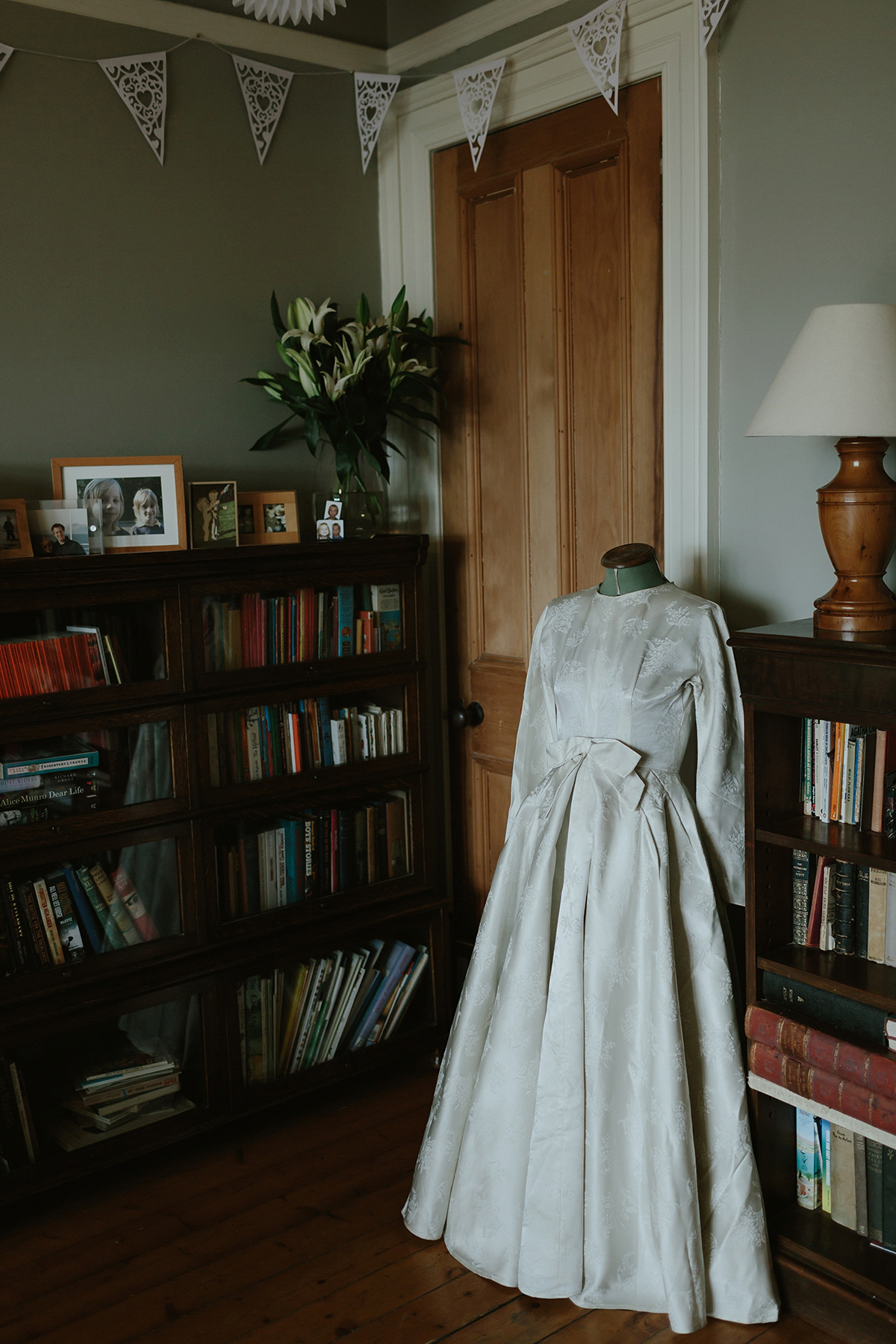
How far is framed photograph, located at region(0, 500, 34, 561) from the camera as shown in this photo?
2.26m

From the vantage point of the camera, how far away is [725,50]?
7.18 feet

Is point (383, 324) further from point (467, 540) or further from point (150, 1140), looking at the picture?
point (150, 1140)

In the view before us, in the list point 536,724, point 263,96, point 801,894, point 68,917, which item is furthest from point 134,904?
point 263,96

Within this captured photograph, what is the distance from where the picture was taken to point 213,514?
2570 millimetres

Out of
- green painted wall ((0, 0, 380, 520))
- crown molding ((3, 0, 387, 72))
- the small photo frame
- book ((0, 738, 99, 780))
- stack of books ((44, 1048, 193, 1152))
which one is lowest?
stack of books ((44, 1048, 193, 1152))

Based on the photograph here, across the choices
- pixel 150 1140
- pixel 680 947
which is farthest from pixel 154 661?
pixel 680 947

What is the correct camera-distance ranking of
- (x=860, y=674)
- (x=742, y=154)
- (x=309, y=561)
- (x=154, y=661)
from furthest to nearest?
(x=309, y=561), (x=154, y=661), (x=742, y=154), (x=860, y=674)

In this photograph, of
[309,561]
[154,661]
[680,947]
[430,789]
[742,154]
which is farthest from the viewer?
[430,789]

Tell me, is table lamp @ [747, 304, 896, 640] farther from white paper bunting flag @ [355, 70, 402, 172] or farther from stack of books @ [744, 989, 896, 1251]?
white paper bunting flag @ [355, 70, 402, 172]

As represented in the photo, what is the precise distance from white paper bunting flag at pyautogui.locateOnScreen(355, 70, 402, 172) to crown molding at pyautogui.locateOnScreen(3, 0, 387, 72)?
0.09 m

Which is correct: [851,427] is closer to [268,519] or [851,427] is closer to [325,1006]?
[268,519]

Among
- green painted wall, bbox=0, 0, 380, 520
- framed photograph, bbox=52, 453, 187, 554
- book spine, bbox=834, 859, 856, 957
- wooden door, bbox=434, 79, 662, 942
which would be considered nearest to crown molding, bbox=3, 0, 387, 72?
green painted wall, bbox=0, 0, 380, 520

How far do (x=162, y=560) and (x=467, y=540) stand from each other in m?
0.89

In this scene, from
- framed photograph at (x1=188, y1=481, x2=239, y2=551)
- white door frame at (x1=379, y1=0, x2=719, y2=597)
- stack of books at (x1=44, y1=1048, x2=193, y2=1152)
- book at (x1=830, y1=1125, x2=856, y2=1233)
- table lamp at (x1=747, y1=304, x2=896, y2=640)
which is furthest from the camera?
framed photograph at (x1=188, y1=481, x2=239, y2=551)
